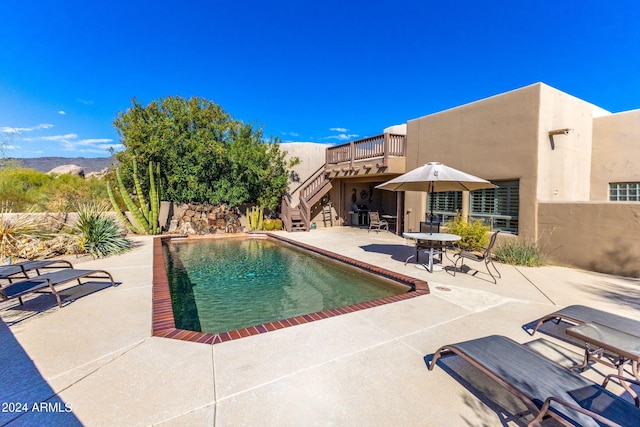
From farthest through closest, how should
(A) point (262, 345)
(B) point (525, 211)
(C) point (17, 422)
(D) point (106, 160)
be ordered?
(D) point (106, 160)
(B) point (525, 211)
(A) point (262, 345)
(C) point (17, 422)

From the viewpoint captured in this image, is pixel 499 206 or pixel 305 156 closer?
pixel 499 206

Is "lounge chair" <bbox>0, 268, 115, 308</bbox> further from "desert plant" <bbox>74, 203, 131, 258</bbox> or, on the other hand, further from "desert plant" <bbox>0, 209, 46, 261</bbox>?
"desert plant" <bbox>0, 209, 46, 261</bbox>

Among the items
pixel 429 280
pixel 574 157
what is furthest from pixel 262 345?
pixel 574 157

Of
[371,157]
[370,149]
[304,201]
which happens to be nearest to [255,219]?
[304,201]

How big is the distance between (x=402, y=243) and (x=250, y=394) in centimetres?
931

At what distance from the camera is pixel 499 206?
9.33 m

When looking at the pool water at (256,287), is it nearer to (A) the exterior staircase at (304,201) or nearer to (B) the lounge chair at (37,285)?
(B) the lounge chair at (37,285)

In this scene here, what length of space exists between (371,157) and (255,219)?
21.7 feet

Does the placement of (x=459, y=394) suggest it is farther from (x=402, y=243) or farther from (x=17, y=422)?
(x=402, y=243)

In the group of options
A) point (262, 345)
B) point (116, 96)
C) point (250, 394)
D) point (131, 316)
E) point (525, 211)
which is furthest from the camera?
point (116, 96)

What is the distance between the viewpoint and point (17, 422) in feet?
7.03

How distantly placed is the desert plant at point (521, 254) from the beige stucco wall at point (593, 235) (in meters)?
0.47

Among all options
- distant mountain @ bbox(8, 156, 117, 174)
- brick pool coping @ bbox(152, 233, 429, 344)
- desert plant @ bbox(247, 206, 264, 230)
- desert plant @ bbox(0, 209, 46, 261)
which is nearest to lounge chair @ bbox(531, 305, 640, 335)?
brick pool coping @ bbox(152, 233, 429, 344)

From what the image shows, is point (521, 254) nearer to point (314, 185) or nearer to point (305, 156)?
point (314, 185)
